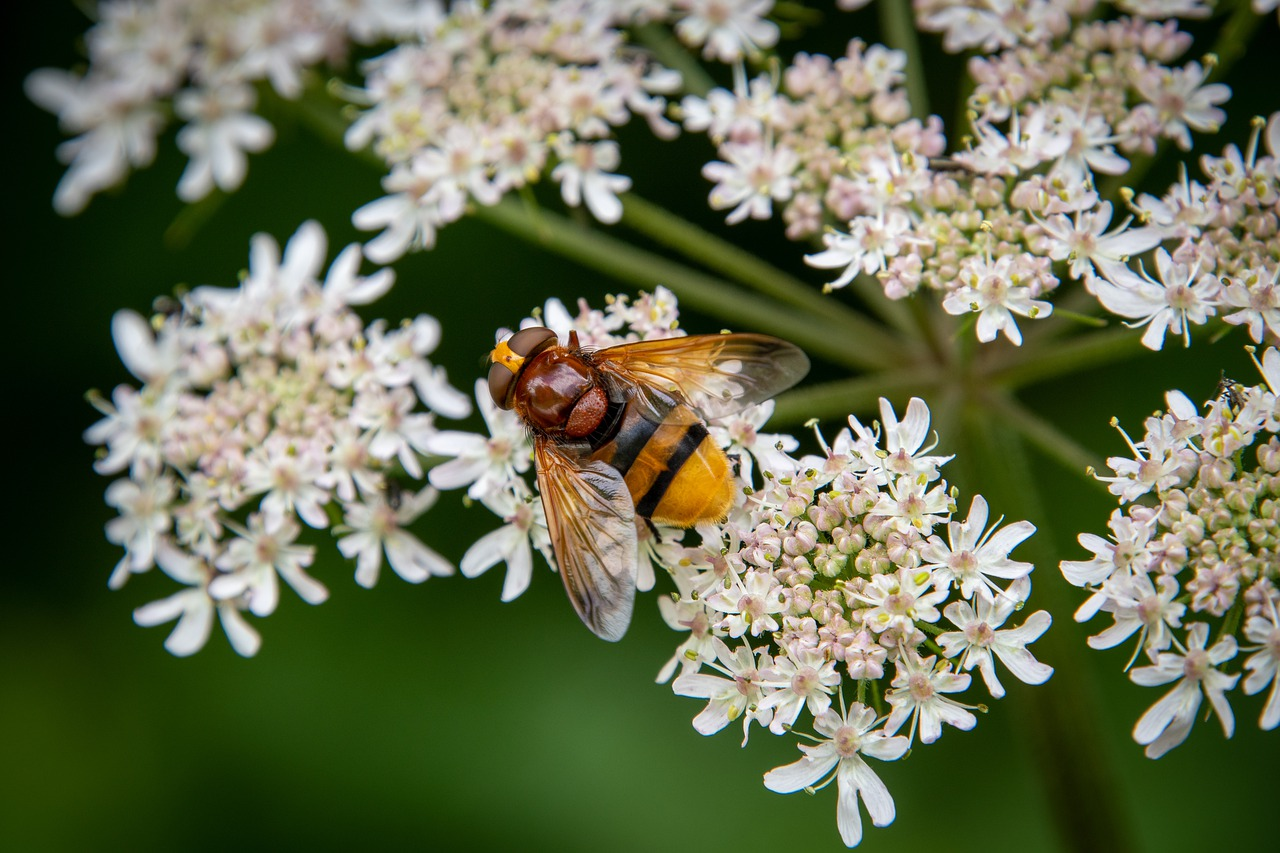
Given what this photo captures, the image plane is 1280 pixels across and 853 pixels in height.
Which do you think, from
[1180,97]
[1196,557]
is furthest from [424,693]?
[1180,97]

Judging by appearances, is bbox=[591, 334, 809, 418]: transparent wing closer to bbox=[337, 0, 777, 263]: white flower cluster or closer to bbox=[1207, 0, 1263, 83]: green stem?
bbox=[337, 0, 777, 263]: white flower cluster

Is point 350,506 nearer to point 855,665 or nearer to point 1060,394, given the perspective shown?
point 855,665

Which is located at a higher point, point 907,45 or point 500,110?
point 907,45

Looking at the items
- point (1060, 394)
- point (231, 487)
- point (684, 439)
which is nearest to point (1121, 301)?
point (684, 439)

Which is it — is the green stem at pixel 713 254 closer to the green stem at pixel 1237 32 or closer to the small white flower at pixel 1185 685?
the green stem at pixel 1237 32

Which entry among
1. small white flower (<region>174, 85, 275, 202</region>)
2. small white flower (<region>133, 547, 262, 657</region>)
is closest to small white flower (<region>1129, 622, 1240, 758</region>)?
small white flower (<region>133, 547, 262, 657</region>)

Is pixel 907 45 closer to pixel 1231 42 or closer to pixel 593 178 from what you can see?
pixel 1231 42
